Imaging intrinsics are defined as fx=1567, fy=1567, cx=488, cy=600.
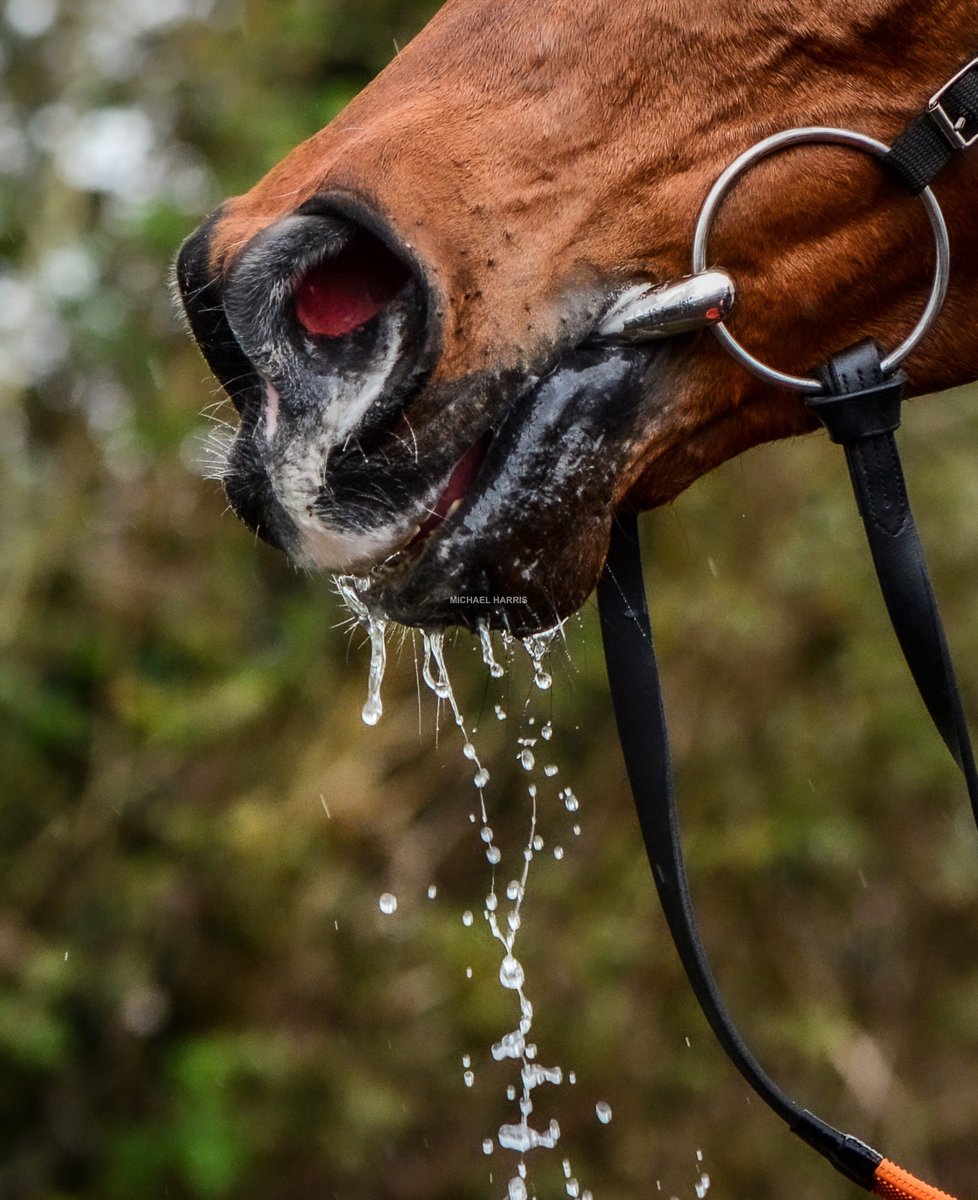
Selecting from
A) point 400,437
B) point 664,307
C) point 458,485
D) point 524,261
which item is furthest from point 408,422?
point 664,307

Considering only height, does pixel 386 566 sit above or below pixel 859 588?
above

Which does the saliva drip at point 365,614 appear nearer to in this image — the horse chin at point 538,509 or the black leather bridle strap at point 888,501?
the horse chin at point 538,509

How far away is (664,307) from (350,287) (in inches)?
15.0

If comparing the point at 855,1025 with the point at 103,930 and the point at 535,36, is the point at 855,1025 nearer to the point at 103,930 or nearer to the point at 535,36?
the point at 103,930

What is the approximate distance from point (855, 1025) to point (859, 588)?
135cm

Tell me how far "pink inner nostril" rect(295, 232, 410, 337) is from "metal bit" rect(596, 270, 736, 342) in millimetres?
266

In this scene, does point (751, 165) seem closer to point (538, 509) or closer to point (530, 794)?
point (538, 509)

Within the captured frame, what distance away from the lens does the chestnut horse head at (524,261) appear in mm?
1760

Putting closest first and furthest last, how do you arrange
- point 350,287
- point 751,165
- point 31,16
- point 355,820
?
point 350,287, point 751,165, point 355,820, point 31,16

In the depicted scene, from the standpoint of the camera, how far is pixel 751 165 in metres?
1.88

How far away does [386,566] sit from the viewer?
6.22 feet

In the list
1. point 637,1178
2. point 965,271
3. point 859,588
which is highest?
point 965,271

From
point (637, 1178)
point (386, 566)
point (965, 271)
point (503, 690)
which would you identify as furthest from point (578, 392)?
point (637, 1178)

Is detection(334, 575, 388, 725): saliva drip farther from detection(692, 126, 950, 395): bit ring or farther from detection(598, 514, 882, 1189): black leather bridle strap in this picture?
detection(692, 126, 950, 395): bit ring
